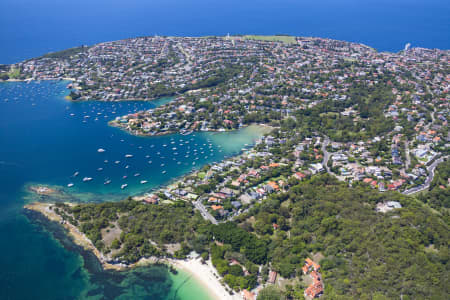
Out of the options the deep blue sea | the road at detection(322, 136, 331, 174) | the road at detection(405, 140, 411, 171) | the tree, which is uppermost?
the deep blue sea

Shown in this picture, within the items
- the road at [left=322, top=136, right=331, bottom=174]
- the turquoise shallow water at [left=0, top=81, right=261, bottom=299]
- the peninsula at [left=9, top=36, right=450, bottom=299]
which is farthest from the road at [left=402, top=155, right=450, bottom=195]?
the turquoise shallow water at [left=0, top=81, right=261, bottom=299]

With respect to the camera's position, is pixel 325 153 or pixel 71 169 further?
pixel 325 153

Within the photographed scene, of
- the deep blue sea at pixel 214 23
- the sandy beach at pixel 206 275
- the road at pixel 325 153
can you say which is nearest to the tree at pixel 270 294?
the sandy beach at pixel 206 275

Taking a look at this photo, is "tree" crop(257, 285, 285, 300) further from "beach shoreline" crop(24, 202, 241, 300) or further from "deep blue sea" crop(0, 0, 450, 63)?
"deep blue sea" crop(0, 0, 450, 63)

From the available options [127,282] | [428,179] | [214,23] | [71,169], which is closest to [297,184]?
[428,179]

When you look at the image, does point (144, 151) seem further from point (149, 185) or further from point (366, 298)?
point (366, 298)

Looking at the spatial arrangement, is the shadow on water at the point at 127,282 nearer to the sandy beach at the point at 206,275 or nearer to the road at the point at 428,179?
the sandy beach at the point at 206,275

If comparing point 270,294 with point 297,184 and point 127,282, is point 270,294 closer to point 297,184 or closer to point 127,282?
point 127,282
